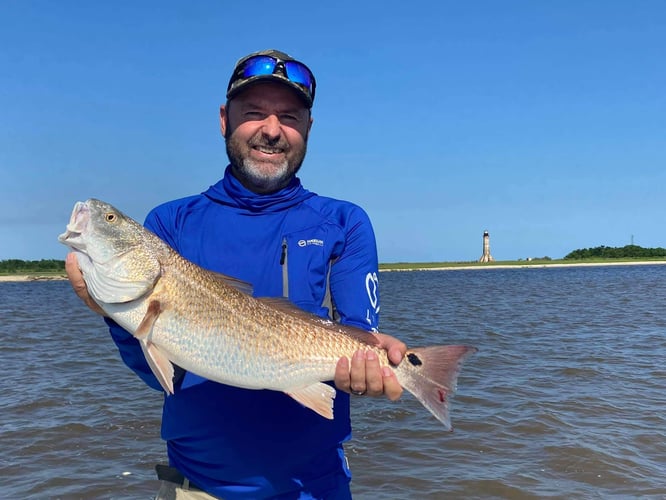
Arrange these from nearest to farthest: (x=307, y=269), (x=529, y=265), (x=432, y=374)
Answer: (x=432, y=374) < (x=307, y=269) < (x=529, y=265)

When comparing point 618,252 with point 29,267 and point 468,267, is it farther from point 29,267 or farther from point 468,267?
point 29,267

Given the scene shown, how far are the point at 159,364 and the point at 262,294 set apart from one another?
0.68 meters

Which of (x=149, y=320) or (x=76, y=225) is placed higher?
(x=76, y=225)

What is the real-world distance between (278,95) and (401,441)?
6.55 metres

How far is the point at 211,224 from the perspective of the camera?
3.36 meters

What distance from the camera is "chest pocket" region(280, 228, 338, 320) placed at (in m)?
3.25

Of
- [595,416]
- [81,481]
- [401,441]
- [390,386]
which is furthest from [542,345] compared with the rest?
[390,386]

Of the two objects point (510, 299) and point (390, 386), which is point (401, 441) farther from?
point (510, 299)

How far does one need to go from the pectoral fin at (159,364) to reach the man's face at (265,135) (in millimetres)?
1149

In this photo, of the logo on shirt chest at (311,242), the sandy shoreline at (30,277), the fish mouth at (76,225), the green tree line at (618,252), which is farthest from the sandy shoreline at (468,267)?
the logo on shirt chest at (311,242)

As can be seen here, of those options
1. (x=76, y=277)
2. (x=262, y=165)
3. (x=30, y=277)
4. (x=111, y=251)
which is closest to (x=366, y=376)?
(x=262, y=165)

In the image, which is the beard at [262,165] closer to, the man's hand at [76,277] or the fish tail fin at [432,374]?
the man's hand at [76,277]

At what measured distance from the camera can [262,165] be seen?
11.4 feet

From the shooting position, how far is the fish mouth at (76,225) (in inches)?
122
